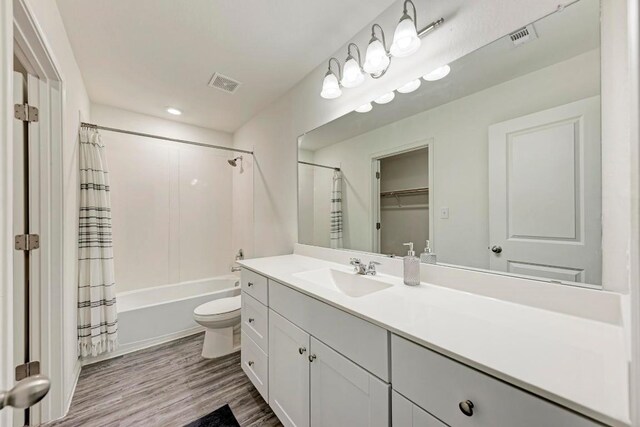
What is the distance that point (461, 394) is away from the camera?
0.63 metres

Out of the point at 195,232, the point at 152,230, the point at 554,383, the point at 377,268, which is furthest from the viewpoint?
the point at 195,232

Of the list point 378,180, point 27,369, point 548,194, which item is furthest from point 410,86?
point 27,369

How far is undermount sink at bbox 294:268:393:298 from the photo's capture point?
1.32 meters

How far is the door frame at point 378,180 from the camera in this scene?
4.29 ft

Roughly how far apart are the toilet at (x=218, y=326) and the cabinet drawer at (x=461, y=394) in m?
1.73

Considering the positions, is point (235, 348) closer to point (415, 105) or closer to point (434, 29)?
point (415, 105)

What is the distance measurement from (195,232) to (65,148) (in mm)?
1801

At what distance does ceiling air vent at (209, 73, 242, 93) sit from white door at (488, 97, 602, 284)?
6.59ft

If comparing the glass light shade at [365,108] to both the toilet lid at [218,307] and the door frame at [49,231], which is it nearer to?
the door frame at [49,231]

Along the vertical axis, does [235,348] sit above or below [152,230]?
below

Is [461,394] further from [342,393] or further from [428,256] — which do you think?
[428,256]

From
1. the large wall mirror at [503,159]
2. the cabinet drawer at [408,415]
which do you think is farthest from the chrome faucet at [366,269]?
the cabinet drawer at [408,415]
